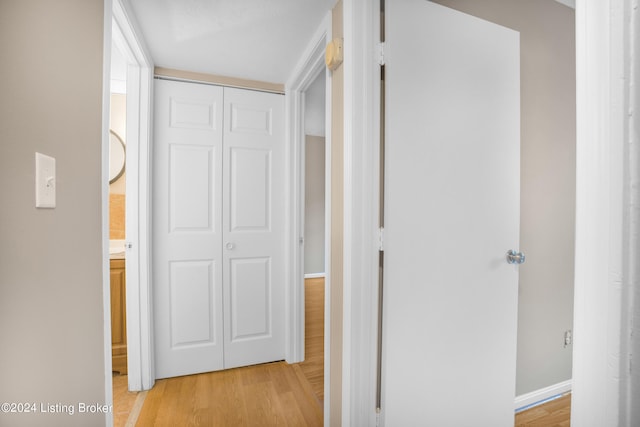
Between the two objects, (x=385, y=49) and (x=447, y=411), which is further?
(x=447, y=411)

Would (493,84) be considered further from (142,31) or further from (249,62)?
(142,31)

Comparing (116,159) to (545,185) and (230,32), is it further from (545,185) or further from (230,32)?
(545,185)

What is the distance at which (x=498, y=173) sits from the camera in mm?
1289

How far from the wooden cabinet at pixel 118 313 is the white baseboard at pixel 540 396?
8.44ft

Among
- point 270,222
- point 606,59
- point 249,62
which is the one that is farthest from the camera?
point 270,222

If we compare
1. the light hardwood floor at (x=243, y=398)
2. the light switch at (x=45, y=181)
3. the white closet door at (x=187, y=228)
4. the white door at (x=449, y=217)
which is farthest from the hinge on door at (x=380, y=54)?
the light hardwood floor at (x=243, y=398)

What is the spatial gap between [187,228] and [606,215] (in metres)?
2.11

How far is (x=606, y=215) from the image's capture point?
1.13 ft

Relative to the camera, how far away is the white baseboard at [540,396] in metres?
1.59

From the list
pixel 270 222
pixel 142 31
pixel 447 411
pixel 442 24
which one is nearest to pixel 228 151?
pixel 270 222

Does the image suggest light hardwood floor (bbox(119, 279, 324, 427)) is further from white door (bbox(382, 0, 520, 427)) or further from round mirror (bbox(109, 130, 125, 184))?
round mirror (bbox(109, 130, 125, 184))

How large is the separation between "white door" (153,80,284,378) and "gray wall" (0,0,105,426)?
1028mm

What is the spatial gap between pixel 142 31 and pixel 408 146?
5.27 feet

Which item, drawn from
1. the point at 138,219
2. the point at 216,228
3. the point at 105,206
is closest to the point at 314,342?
the point at 216,228
